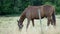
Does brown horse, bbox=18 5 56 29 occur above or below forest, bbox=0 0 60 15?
above

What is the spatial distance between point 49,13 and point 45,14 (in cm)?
27

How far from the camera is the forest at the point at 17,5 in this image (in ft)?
111

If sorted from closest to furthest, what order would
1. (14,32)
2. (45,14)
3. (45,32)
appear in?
(45,32), (14,32), (45,14)

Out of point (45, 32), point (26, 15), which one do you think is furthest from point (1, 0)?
point (45, 32)

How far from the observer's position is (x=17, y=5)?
34844 millimetres

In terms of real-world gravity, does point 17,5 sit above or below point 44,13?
below

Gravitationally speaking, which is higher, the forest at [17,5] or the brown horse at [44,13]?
the brown horse at [44,13]

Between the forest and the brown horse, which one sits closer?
the brown horse

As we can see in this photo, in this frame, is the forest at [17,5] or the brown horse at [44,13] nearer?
the brown horse at [44,13]

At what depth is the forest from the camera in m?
33.9

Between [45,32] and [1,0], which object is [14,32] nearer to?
[45,32]

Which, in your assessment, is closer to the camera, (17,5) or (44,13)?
(44,13)

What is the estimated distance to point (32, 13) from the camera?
43.4 ft

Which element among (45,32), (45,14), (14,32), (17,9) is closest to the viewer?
(45,32)
